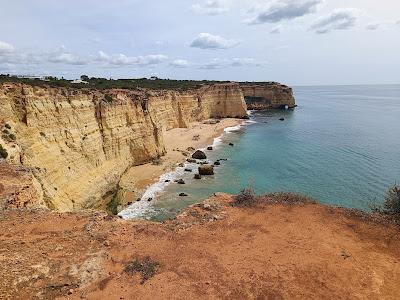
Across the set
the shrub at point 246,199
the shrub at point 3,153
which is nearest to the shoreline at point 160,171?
the shrub at point 3,153

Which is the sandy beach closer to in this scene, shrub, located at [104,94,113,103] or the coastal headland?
the coastal headland

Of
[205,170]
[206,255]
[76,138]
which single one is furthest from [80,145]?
[206,255]

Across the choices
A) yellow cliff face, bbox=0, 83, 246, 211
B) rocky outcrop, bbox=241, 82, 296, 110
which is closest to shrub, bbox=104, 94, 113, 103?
yellow cliff face, bbox=0, 83, 246, 211

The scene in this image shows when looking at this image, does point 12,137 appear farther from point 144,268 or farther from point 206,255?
point 206,255

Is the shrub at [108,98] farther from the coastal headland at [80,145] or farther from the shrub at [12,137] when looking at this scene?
the shrub at [12,137]

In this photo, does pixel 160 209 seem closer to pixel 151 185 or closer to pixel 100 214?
pixel 151 185

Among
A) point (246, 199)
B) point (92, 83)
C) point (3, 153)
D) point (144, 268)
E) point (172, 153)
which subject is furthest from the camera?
point (92, 83)
